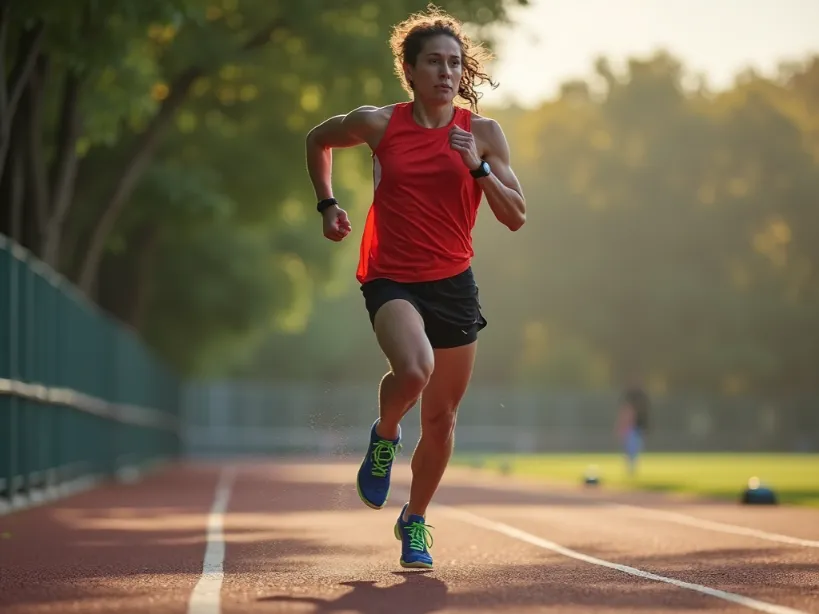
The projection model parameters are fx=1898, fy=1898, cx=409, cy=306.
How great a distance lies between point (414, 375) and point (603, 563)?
210cm

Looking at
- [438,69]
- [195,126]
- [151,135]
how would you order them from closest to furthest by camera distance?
1. [438,69]
2. [151,135]
3. [195,126]

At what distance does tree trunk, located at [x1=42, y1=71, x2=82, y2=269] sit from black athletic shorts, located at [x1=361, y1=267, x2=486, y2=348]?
1492 cm

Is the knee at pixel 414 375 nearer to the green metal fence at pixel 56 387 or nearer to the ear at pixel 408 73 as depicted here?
the ear at pixel 408 73

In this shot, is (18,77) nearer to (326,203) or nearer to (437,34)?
(326,203)

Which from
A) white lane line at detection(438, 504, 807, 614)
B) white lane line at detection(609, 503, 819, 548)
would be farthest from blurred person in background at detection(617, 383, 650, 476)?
white lane line at detection(438, 504, 807, 614)

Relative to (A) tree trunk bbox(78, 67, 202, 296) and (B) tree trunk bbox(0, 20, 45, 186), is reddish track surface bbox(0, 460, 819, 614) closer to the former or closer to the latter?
(B) tree trunk bbox(0, 20, 45, 186)

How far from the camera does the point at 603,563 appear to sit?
34.2 feet

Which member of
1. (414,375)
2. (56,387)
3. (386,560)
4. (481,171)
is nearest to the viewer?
(414,375)

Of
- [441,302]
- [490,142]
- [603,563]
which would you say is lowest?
[603,563]

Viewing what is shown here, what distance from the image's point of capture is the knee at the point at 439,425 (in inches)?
375

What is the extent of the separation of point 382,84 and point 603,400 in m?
52.5

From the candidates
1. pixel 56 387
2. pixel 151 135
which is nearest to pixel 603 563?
pixel 56 387

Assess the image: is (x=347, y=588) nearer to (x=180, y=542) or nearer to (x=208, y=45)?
(x=180, y=542)

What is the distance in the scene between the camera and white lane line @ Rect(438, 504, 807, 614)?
25.8ft
